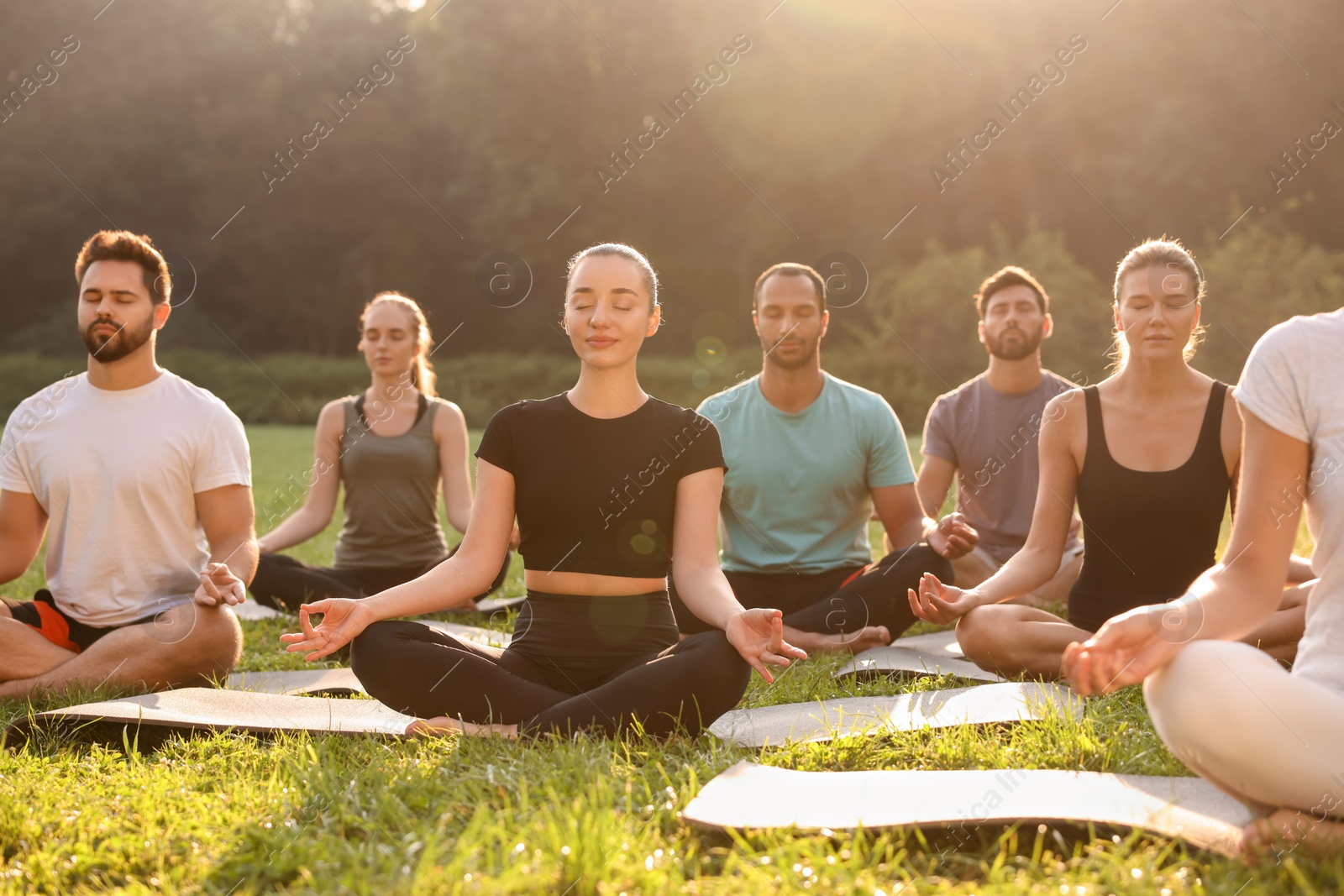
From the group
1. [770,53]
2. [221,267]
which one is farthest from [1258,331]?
[221,267]

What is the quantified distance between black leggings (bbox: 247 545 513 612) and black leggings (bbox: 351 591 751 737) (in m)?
2.55

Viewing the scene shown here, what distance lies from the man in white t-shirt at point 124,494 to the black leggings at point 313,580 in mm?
1587

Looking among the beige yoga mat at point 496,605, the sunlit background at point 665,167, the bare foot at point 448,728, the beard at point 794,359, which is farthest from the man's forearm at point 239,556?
the sunlit background at point 665,167

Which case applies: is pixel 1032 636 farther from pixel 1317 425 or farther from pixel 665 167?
pixel 665 167

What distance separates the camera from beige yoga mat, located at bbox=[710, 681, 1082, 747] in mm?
3434

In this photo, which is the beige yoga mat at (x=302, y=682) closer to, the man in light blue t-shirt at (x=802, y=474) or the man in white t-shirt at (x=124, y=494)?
the man in white t-shirt at (x=124, y=494)

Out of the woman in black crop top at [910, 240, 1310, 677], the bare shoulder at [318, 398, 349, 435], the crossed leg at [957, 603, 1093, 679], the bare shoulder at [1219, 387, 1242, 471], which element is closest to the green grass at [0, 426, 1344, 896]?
the crossed leg at [957, 603, 1093, 679]

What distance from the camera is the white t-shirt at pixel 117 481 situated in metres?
4.36

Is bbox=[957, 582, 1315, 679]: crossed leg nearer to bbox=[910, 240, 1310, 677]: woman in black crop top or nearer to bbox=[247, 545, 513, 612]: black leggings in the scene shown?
bbox=[910, 240, 1310, 677]: woman in black crop top

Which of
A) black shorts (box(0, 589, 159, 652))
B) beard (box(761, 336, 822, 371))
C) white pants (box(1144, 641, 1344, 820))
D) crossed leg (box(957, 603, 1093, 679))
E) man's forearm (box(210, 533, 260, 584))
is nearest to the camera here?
white pants (box(1144, 641, 1344, 820))

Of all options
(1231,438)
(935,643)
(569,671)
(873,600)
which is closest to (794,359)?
(873,600)

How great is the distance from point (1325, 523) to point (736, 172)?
31.9 m

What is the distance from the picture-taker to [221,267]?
126 ft

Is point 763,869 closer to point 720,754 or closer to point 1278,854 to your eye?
point 720,754
